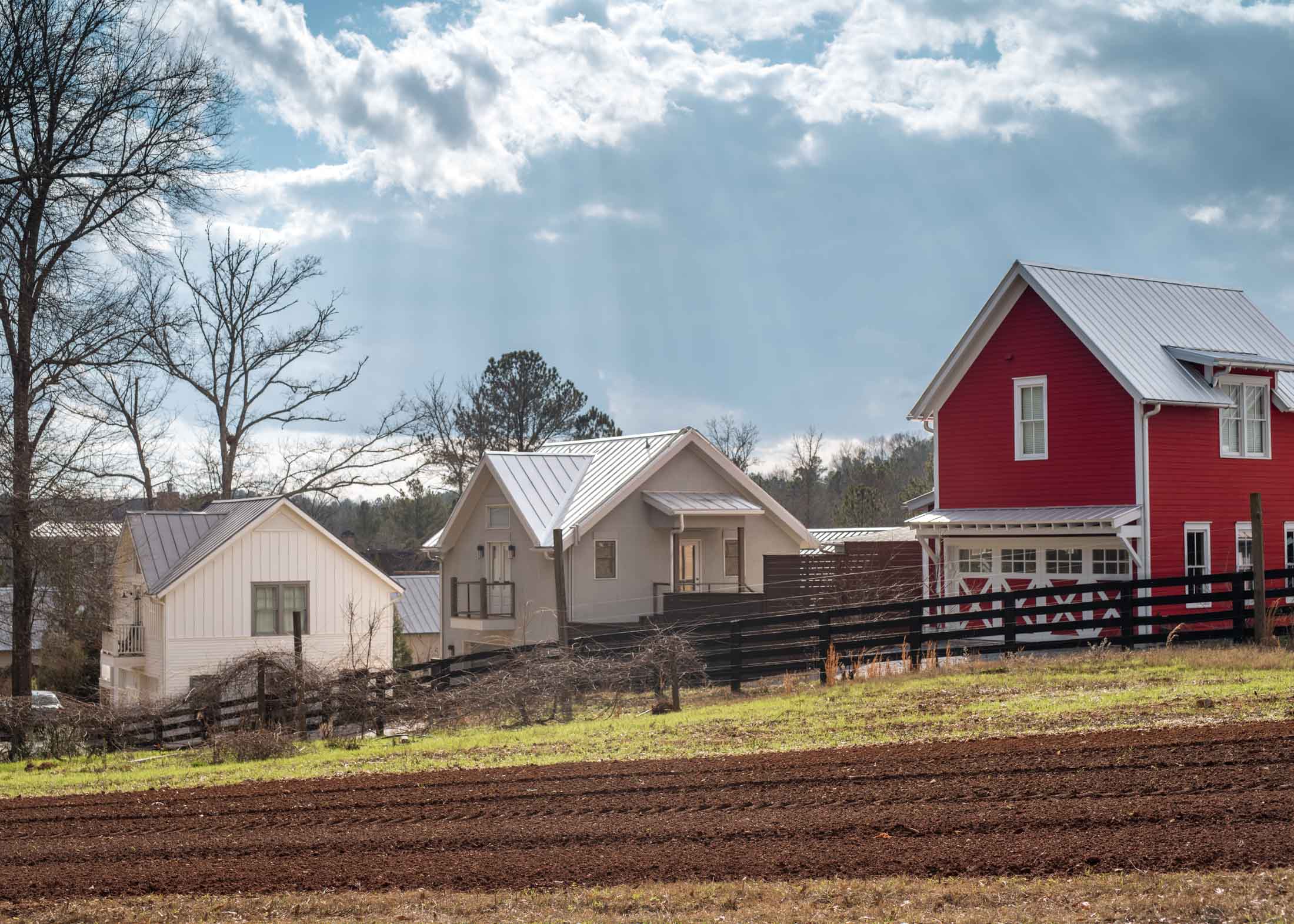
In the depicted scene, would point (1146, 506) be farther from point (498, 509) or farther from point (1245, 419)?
point (498, 509)

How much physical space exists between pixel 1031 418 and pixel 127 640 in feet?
93.2

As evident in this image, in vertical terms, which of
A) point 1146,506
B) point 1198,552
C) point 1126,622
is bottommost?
point 1126,622

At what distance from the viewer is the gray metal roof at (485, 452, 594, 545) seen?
35031 mm

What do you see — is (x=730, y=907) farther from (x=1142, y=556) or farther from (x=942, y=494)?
(x=942, y=494)

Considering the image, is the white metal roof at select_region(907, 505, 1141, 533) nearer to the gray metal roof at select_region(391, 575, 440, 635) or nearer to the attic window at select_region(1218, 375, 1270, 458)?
the attic window at select_region(1218, 375, 1270, 458)

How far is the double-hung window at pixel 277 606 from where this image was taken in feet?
130

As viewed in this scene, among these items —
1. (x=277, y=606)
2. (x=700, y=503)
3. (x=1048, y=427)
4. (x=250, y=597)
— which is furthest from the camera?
(x=277, y=606)

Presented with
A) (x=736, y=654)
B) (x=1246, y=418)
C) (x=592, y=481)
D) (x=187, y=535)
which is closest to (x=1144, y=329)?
(x=1246, y=418)

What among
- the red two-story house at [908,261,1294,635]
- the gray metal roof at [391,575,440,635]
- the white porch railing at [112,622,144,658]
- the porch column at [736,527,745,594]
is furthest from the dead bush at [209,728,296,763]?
the gray metal roof at [391,575,440,635]

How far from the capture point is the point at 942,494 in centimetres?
2977

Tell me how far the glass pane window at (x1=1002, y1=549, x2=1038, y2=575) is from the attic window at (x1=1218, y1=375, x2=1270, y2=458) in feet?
14.5

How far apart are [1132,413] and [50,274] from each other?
22.8 meters

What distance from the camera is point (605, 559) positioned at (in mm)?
34875

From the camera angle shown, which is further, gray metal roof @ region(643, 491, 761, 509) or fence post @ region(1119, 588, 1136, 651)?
gray metal roof @ region(643, 491, 761, 509)
